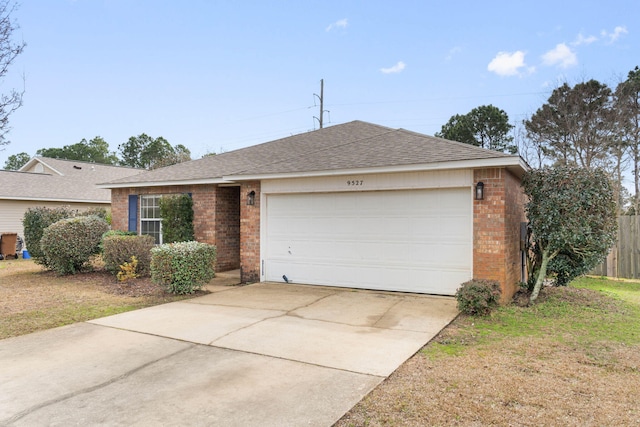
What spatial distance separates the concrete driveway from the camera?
3.27 metres


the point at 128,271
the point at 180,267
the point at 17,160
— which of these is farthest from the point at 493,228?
the point at 17,160

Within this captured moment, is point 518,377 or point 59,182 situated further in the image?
point 59,182

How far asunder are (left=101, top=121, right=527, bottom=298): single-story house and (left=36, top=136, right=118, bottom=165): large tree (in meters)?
50.0

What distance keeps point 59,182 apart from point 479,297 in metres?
22.2

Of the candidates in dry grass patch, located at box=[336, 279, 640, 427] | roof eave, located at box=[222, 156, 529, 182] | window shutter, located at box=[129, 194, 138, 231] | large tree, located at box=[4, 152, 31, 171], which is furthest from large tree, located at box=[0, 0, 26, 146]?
large tree, located at box=[4, 152, 31, 171]

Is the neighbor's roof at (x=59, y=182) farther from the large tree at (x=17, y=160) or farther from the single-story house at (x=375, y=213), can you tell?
the large tree at (x=17, y=160)

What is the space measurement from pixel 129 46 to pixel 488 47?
44.2 feet

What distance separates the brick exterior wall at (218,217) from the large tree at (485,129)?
18.9 meters

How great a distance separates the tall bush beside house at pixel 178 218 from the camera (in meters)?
11.1

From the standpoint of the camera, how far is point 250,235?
9766 millimetres

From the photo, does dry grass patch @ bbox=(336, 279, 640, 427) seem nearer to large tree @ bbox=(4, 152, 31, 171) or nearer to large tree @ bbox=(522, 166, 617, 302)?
large tree @ bbox=(522, 166, 617, 302)

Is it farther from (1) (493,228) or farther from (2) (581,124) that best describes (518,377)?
(2) (581,124)

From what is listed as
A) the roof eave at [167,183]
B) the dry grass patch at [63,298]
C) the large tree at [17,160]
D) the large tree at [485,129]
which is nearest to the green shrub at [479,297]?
the dry grass patch at [63,298]

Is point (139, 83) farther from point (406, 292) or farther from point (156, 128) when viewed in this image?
point (156, 128)
